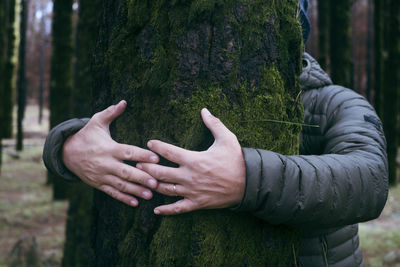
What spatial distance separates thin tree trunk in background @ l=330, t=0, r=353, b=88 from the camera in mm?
7391

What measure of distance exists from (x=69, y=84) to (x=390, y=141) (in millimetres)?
8338

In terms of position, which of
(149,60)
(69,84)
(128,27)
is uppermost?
(128,27)

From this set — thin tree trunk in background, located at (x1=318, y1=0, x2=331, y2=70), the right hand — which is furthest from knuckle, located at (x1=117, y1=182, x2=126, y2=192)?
thin tree trunk in background, located at (x1=318, y1=0, x2=331, y2=70)

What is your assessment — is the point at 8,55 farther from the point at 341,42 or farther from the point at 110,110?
the point at 110,110

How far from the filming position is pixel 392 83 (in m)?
9.64

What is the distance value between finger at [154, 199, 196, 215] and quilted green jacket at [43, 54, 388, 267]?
193mm

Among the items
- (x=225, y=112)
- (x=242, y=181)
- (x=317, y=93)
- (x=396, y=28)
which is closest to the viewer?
(x=242, y=181)

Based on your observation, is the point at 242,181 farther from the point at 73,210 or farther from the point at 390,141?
the point at 390,141

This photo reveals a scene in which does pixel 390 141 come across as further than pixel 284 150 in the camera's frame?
Yes

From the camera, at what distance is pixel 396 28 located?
9297 mm

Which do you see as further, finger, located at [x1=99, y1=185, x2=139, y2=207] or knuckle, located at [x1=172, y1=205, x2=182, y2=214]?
finger, located at [x1=99, y1=185, x2=139, y2=207]

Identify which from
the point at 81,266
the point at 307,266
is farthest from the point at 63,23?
the point at 307,266

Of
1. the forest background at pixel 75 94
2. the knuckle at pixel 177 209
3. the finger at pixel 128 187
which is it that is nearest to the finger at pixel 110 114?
the finger at pixel 128 187

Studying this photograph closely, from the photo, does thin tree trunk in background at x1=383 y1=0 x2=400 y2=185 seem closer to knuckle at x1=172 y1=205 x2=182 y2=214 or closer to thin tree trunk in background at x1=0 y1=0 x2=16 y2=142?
knuckle at x1=172 y1=205 x2=182 y2=214
